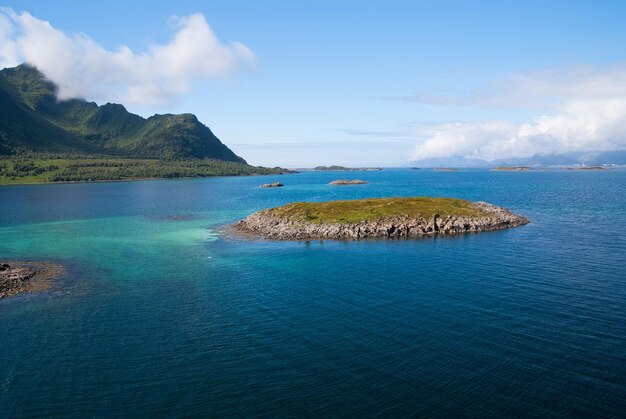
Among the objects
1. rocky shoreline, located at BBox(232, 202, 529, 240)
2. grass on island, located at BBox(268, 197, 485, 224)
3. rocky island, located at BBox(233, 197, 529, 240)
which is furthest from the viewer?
grass on island, located at BBox(268, 197, 485, 224)

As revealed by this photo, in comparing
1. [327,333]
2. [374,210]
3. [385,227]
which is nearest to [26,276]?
[327,333]

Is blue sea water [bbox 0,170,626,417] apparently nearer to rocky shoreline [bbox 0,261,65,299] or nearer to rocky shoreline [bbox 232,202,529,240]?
rocky shoreline [bbox 0,261,65,299]

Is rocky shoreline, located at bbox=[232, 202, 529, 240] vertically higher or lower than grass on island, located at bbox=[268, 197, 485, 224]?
lower

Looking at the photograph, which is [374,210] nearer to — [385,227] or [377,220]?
[377,220]

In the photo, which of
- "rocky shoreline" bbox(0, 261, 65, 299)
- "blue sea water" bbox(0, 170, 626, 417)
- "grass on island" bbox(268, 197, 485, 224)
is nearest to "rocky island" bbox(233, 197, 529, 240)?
"grass on island" bbox(268, 197, 485, 224)

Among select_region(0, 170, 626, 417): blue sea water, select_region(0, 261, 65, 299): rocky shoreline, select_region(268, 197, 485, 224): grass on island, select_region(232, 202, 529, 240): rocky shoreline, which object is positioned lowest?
select_region(0, 170, 626, 417): blue sea water

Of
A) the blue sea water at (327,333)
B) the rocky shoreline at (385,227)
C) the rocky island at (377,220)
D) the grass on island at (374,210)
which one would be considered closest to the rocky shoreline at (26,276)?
the blue sea water at (327,333)

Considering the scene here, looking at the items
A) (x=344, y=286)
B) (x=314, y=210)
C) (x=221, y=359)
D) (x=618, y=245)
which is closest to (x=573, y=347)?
(x=344, y=286)

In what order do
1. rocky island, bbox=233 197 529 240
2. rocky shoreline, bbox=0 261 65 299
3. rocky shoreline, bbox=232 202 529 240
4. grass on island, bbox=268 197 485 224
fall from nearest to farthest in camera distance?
rocky shoreline, bbox=0 261 65 299
rocky shoreline, bbox=232 202 529 240
rocky island, bbox=233 197 529 240
grass on island, bbox=268 197 485 224

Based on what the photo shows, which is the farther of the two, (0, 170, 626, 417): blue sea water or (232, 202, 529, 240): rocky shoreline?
(232, 202, 529, 240): rocky shoreline
